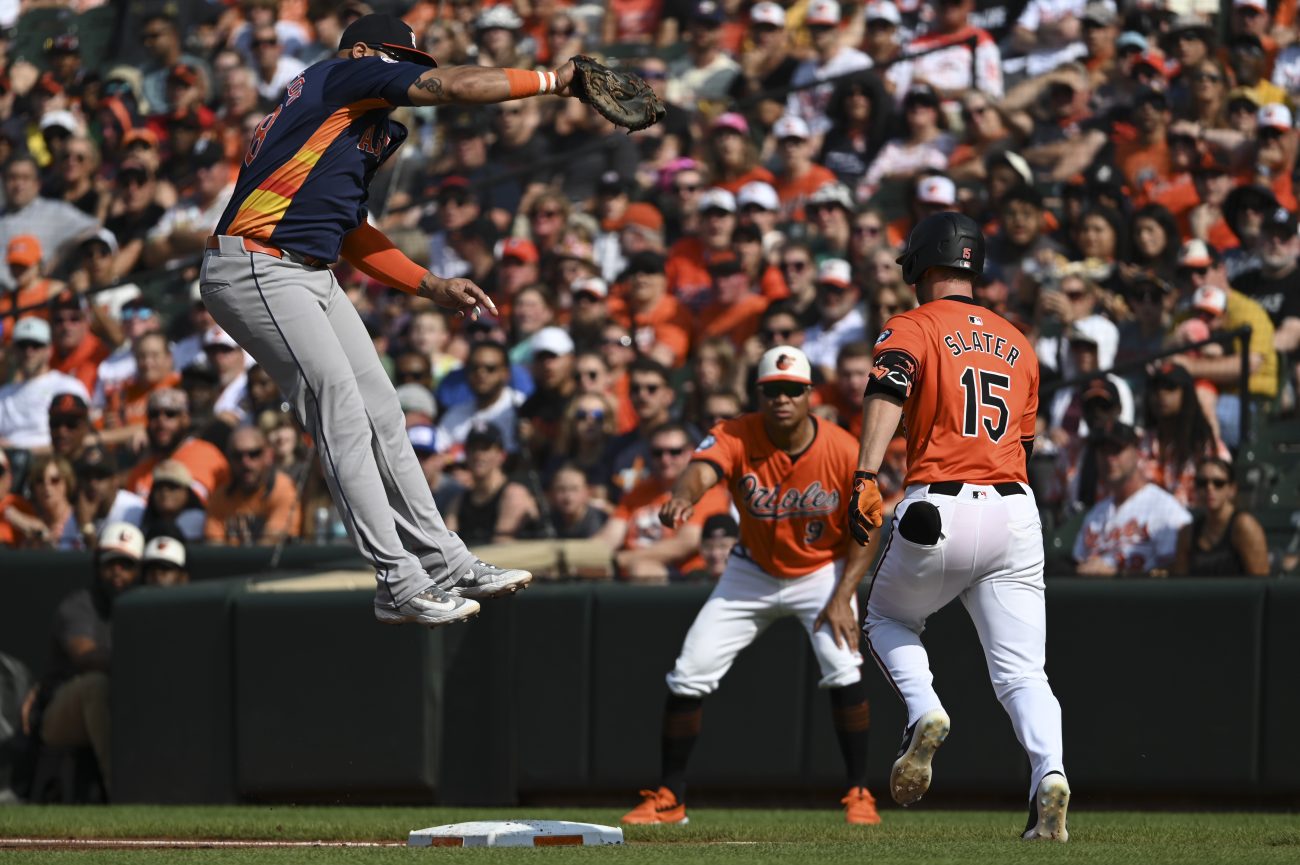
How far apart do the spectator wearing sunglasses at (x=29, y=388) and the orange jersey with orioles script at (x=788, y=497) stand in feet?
22.2

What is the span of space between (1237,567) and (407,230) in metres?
7.31

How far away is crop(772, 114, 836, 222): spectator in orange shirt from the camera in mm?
13953

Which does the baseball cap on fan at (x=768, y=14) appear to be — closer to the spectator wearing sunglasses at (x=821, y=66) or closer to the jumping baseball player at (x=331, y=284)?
the spectator wearing sunglasses at (x=821, y=66)

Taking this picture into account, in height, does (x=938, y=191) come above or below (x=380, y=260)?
above

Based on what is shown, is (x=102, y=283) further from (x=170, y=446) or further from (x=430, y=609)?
(x=430, y=609)

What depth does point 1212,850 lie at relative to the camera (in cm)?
676

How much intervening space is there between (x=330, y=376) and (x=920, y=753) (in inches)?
96.6

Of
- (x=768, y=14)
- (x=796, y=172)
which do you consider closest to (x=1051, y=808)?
(x=796, y=172)

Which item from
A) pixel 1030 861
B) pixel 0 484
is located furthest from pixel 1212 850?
pixel 0 484

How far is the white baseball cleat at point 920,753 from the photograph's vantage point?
689cm

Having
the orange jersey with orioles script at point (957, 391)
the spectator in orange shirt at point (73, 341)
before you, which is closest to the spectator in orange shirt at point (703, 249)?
the spectator in orange shirt at point (73, 341)

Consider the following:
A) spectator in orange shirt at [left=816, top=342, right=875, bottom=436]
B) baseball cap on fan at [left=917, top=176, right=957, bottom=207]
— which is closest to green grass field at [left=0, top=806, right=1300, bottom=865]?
spectator in orange shirt at [left=816, top=342, right=875, bottom=436]

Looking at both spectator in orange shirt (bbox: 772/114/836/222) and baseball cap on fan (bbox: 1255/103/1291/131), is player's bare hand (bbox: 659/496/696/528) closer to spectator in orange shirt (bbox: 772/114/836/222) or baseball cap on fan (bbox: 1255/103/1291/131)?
spectator in orange shirt (bbox: 772/114/836/222)

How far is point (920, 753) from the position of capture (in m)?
6.90
